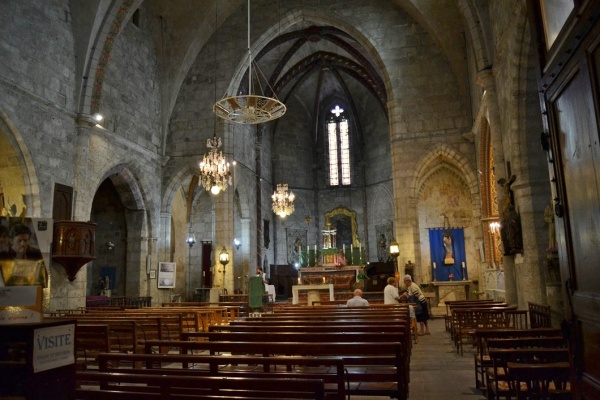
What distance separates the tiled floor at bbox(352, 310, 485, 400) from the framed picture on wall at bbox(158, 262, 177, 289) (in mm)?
10993

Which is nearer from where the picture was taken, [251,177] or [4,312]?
[4,312]

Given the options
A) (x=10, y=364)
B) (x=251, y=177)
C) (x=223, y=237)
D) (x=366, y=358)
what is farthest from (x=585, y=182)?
(x=251, y=177)

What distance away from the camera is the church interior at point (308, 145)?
372 cm

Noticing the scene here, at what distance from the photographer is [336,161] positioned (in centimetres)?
2939

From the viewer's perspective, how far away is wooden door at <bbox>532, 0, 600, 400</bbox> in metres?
2.85

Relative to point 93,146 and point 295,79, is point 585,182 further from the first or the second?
point 295,79

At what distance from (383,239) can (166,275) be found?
513 inches

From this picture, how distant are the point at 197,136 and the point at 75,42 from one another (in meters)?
6.17

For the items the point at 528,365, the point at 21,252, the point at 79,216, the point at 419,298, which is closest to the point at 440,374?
the point at 528,365

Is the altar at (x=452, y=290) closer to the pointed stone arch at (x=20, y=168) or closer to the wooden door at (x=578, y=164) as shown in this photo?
the pointed stone arch at (x=20, y=168)

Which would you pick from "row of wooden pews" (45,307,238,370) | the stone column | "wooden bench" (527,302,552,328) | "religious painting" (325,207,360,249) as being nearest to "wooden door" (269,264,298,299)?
"religious painting" (325,207,360,249)

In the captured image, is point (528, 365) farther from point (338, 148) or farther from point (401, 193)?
point (338, 148)

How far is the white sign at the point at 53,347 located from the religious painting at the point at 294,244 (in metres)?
24.3

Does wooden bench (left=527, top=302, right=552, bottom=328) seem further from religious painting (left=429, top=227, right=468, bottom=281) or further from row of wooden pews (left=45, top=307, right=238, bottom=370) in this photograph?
religious painting (left=429, top=227, right=468, bottom=281)
